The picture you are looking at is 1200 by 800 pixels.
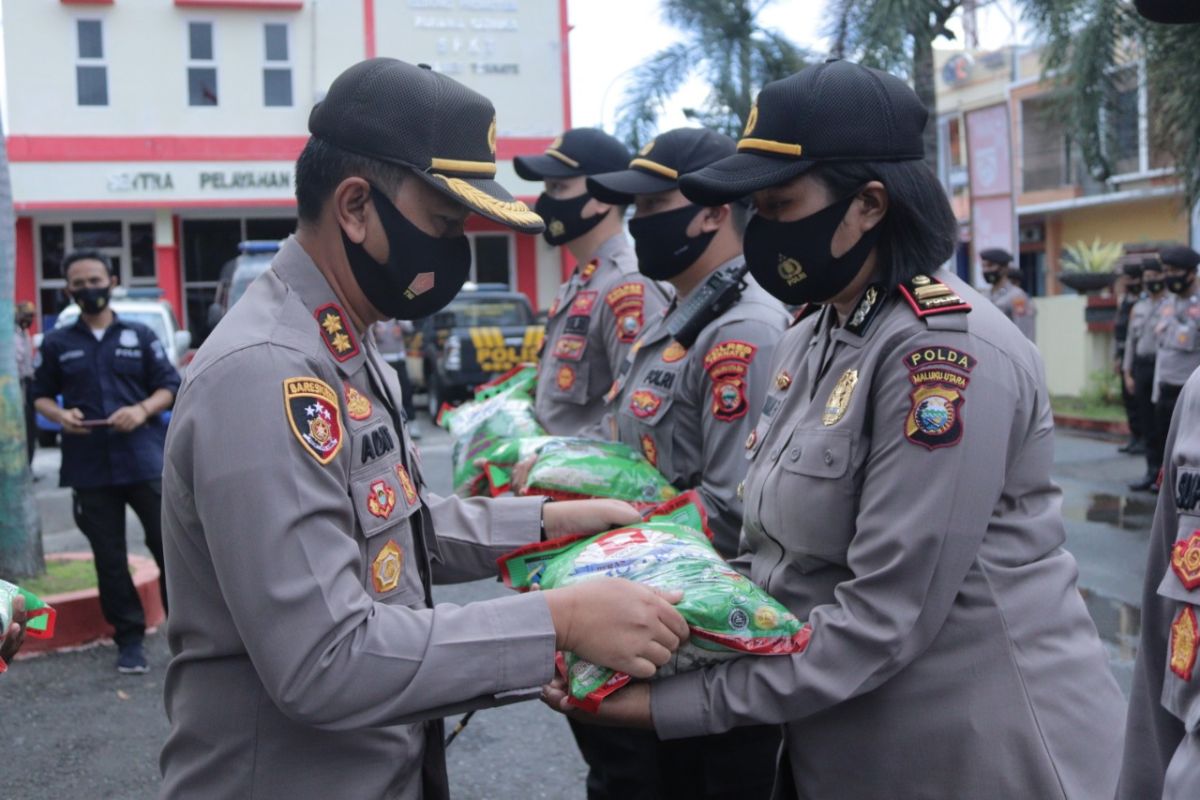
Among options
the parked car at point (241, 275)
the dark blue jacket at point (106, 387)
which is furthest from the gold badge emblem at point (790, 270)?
the parked car at point (241, 275)

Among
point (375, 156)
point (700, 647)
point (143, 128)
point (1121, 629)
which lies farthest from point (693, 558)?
point (143, 128)

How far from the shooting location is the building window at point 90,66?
24.4 metres

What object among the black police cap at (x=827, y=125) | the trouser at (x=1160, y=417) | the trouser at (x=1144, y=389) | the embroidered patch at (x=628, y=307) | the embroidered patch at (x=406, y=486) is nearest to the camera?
the embroidered patch at (x=406, y=486)

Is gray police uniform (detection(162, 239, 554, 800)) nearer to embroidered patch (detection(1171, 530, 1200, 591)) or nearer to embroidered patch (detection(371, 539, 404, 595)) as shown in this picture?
embroidered patch (detection(371, 539, 404, 595))

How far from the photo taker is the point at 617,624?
2016 mm

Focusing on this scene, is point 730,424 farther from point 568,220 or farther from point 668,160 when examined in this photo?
point 568,220

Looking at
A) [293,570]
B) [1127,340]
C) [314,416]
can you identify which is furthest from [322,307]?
[1127,340]

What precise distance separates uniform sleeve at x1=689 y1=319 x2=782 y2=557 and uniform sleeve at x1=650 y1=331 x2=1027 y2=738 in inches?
41.4

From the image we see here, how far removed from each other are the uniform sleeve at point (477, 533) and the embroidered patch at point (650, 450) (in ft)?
2.42

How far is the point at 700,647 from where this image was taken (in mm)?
2125

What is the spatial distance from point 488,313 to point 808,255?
15.7 meters

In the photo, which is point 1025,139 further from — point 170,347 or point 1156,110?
point 170,347

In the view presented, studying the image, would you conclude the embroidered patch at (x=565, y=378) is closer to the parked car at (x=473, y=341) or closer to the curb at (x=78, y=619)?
the curb at (x=78, y=619)

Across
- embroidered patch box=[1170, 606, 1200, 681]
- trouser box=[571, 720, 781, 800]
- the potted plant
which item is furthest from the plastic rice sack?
the potted plant
